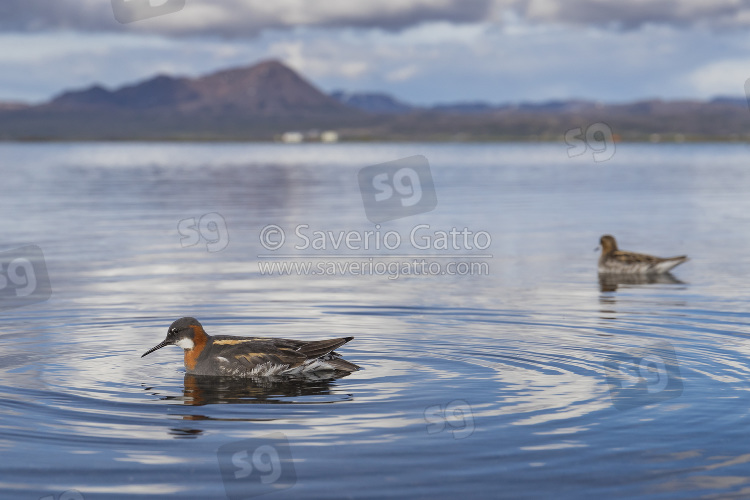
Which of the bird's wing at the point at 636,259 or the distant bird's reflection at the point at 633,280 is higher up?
the bird's wing at the point at 636,259

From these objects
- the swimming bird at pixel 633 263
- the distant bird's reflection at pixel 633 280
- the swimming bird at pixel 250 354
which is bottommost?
the distant bird's reflection at pixel 633 280

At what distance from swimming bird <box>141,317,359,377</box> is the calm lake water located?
11.0 inches

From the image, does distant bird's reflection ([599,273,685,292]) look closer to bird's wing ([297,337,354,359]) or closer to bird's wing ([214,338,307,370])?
bird's wing ([297,337,354,359])

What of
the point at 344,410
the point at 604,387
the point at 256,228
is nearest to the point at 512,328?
the point at 604,387

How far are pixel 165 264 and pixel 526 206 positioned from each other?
23.8m

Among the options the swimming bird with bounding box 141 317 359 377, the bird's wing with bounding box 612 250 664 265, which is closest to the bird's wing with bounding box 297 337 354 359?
the swimming bird with bounding box 141 317 359 377

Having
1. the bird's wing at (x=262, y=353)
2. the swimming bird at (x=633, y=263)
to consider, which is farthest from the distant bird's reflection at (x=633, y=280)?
the bird's wing at (x=262, y=353)

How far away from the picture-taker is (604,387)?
13.2 m

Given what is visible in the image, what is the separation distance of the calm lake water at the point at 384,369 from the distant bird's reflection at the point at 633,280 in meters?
0.21

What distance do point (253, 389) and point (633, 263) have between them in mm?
14828

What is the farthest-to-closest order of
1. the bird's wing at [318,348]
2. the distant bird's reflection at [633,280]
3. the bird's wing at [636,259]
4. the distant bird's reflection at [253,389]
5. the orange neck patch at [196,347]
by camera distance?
the bird's wing at [636,259], the distant bird's reflection at [633,280], the orange neck patch at [196,347], the bird's wing at [318,348], the distant bird's reflection at [253,389]

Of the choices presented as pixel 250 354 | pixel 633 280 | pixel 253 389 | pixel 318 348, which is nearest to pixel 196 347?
pixel 250 354

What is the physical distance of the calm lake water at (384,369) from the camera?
984cm

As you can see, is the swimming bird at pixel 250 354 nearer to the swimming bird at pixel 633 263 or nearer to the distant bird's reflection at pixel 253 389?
the distant bird's reflection at pixel 253 389
